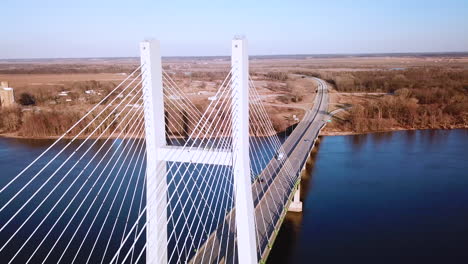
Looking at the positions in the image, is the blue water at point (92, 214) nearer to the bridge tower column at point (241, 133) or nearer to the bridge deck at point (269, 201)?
the bridge deck at point (269, 201)

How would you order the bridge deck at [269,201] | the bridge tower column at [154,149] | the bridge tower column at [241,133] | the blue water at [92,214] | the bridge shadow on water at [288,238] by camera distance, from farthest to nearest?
the bridge shadow on water at [288,238] → the blue water at [92,214] → the bridge deck at [269,201] → the bridge tower column at [241,133] → the bridge tower column at [154,149]

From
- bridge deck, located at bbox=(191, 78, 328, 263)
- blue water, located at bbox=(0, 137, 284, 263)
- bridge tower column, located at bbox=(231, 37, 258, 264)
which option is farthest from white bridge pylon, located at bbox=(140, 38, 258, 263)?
bridge deck, located at bbox=(191, 78, 328, 263)

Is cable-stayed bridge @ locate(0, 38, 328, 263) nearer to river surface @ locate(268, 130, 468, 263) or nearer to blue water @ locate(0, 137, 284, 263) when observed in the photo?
blue water @ locate(0, 137, 284, 263)

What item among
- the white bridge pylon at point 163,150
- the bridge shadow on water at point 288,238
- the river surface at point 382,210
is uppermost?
the white bridge pylon at point 163,150

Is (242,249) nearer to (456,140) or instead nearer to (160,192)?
(160,192)

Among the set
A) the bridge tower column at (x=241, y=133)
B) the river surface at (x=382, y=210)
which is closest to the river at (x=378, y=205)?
the river surface at (x=382, y=210)

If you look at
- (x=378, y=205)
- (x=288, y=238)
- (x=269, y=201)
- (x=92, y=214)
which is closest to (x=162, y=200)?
(x=269, y=201)

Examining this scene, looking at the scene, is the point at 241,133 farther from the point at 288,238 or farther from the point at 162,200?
the point at 288,238

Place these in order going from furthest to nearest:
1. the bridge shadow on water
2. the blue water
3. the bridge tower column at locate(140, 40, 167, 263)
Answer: the bridge shadow on water → the blue water → the bridge tower column at locate(140, 40, 167, 263)

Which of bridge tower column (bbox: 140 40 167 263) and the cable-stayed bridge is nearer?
bridge tower column (bbox: 140 40 167 263)
